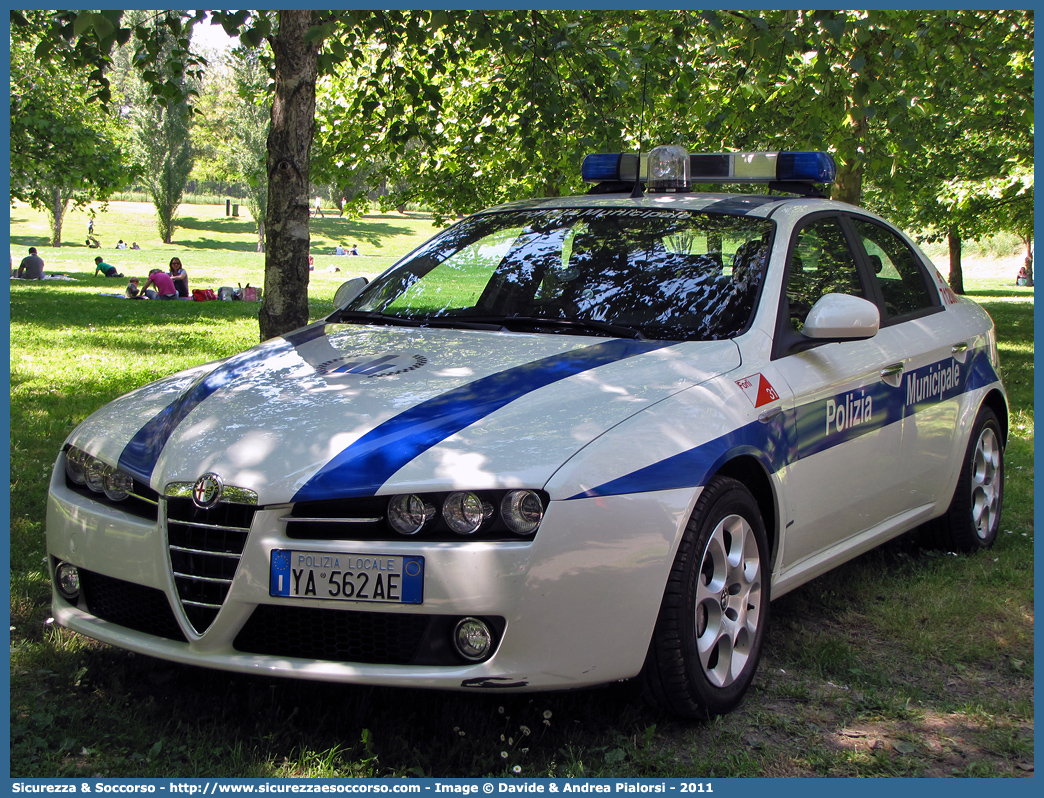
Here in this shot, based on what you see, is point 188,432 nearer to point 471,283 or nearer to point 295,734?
point 295,734

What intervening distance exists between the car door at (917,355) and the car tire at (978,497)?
261mm

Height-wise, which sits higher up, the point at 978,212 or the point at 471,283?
the point at 978,212

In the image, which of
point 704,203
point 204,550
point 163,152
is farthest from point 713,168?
point 163,152

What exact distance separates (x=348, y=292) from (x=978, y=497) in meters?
3.20

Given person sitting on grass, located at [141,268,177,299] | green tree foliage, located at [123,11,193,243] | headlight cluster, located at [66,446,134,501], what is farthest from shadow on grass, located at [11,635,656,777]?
green tree foliage, located at [123,11,193,243]

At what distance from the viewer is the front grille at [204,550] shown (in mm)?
2918

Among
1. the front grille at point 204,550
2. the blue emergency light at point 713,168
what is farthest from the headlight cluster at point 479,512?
the blue emergency light at point 713,168

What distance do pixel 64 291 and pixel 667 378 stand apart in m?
21.8

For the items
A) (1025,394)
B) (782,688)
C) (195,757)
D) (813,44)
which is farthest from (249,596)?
(1025,394)

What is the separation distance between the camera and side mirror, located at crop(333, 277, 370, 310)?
469cm

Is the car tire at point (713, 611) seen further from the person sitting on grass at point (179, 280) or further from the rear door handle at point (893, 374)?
the person sitting on grass at point (179, 280)

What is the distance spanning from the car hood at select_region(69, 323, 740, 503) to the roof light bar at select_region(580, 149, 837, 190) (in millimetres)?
1698

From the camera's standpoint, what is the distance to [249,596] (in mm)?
2881

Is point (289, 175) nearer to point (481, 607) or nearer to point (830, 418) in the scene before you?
point (830, 418)
